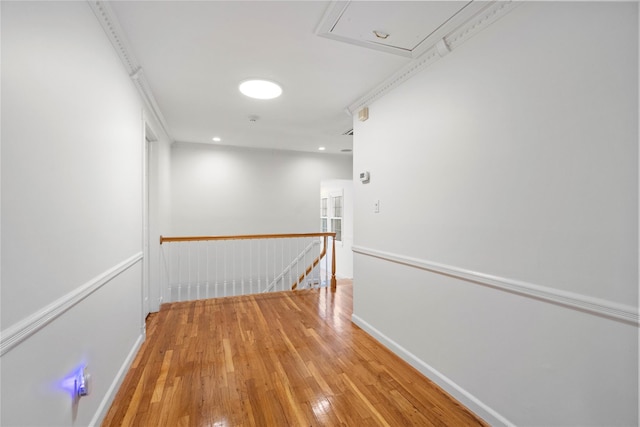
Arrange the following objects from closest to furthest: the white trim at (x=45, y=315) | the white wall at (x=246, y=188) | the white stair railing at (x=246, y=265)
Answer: the white trim at (x=45, y=315) < the white stair railing at (x=246, y=265) < the white wall at (x=246, y=188)

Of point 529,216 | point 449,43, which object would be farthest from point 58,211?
point 449,43

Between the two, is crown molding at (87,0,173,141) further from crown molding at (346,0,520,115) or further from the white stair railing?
the white stair railing

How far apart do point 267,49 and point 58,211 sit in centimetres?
160

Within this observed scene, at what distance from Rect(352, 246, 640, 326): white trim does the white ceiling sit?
5.10ft

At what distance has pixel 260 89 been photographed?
2609mm

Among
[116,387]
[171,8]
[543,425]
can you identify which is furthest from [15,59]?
[543,425]

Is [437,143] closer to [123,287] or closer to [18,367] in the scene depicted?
[18,367]

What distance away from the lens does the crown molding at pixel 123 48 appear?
151cm

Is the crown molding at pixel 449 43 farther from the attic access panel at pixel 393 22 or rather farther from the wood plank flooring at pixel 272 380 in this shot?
the wood plank flooring at pixel 272 380

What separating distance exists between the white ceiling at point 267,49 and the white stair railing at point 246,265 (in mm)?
2182

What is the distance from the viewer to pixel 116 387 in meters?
1.89

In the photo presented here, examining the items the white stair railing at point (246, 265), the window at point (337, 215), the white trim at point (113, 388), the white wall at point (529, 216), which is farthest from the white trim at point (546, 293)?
the window at point (337, 215)

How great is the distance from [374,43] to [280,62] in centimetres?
73

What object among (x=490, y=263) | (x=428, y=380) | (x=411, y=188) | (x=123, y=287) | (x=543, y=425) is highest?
(x=411, y=188)
